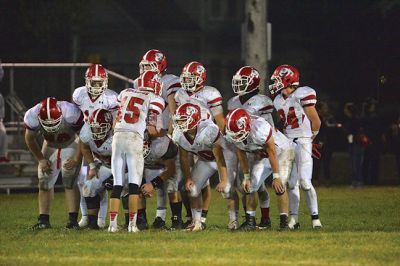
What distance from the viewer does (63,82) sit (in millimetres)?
24562

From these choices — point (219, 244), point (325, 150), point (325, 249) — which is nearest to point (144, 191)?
point (219, 244)

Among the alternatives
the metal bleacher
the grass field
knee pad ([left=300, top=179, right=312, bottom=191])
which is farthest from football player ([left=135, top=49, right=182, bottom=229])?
the metal bleacher

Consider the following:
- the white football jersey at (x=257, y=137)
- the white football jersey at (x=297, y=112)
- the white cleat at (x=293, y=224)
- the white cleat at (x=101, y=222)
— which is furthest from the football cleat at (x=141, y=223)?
the white football jersey at (x=297, y=112)

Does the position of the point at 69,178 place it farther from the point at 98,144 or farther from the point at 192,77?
the point at 192,77

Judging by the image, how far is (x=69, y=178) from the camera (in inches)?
563

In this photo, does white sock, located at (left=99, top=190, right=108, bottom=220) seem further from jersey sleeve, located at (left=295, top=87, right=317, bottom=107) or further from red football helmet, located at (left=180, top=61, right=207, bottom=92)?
jersey sleeve, located at (left=295, top=87, right=317, bottom=107)

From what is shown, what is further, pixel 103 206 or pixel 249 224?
pixel 103 206

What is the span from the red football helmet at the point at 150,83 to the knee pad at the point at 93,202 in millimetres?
1389

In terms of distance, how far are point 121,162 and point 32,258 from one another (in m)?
2.21

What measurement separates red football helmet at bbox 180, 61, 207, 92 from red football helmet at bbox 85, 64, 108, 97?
0.94 m

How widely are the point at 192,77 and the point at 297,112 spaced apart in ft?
4.23

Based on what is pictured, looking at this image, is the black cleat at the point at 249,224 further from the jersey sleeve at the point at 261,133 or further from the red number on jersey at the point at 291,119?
the red number on jersey at the point at 291,119

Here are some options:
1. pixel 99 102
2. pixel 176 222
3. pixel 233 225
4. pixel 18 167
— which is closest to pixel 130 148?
pixel 99 102

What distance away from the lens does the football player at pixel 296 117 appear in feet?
46.4
